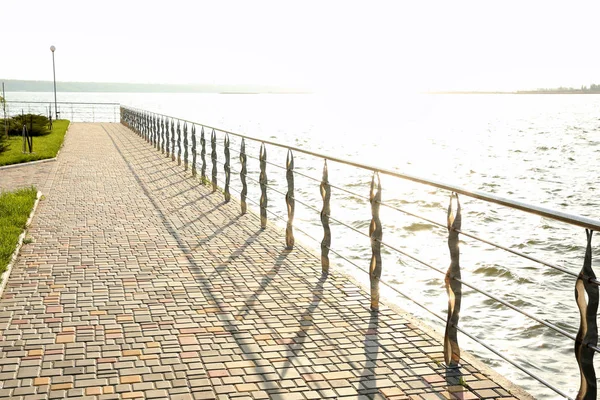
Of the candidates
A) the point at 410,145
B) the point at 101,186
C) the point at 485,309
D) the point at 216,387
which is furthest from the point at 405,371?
the point at 410,145

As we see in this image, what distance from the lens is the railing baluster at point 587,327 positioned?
3412 mm

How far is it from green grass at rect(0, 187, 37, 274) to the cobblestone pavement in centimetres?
20

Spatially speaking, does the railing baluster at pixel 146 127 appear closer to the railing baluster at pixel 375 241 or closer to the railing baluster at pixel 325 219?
the railing baluster at pixel 325 219

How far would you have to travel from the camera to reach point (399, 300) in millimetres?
10234

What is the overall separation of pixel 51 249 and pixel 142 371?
4.19 meters

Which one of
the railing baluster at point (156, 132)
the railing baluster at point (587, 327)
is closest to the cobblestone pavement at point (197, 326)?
the railing baluster at point (587, 327)

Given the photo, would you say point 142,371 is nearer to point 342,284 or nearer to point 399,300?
point 342,284

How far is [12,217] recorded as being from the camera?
9766mm

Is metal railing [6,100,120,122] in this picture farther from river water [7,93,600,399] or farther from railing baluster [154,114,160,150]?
river water [7,93,600,399]

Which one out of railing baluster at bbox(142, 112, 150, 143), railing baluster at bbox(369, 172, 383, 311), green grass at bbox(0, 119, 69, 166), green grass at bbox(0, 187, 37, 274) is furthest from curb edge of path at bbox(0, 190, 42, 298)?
railing baluster at bbox(142, 112, 150, 143)

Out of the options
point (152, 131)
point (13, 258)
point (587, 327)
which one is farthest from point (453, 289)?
point (152, 131)

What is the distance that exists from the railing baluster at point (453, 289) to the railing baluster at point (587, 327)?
3.95ft

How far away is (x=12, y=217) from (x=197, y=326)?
538 cm

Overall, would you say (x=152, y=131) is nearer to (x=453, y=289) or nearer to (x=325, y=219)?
(x=325, y=219)
